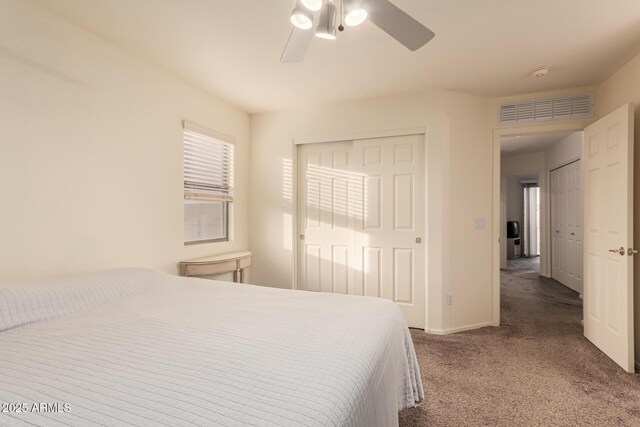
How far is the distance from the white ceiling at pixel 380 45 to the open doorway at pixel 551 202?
140 centimetres

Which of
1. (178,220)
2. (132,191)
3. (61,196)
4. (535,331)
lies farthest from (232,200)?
(535,331)

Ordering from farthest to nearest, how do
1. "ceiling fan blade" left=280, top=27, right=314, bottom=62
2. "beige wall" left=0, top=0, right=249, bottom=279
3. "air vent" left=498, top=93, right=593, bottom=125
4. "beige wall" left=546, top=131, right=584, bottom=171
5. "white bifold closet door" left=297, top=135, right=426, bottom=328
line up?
"beige wall" left=546, top=131, right=584, bottom=171
"white bifold closet door" left=297, top=135, right=426, bottom=328
"air vent" left=498, top=93, right=593, bottom=125
"beige wall" left=0, top=0, right=249, bottom=279
"ceiling fan blade" left=280, top=27, right=314, bottom=62

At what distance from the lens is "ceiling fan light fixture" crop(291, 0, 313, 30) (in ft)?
4.11

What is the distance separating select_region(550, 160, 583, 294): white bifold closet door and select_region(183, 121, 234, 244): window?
16.8ft

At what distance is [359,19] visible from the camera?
127 cm

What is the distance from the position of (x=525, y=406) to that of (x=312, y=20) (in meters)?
2.45

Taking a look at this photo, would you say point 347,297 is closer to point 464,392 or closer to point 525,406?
point 464,392

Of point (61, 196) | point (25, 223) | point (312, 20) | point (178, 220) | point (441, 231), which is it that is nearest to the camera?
point (312, 20)

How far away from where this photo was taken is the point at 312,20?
1306 millimetres

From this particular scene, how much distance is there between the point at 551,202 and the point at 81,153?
6837mm

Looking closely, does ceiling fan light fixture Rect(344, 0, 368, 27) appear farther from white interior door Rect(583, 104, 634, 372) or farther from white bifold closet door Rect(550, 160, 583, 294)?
white bifold closet door Rect(550, 160, 583, 294)

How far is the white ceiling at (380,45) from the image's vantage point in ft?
5.87

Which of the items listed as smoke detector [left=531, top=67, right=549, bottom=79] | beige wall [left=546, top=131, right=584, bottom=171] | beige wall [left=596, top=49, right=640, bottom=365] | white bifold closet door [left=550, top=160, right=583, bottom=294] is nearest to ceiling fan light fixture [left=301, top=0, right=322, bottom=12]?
smoke detector [left=531, top=67, right=549, bottom=79]

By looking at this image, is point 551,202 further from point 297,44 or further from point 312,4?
point 312,4
